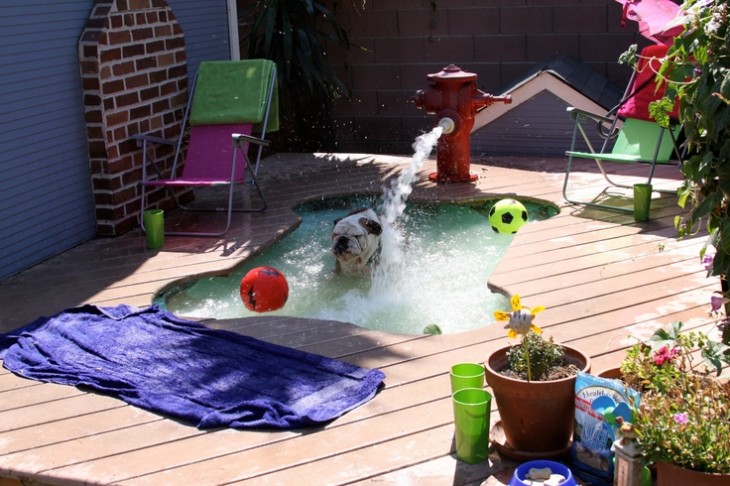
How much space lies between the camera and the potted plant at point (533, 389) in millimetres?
2611

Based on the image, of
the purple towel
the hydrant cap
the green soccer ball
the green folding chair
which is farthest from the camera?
the hydrant cap

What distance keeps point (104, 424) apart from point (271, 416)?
22.0 inches

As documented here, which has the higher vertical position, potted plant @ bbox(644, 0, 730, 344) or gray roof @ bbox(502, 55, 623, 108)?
potted plant @ bbox(644, 0, 730, 344)

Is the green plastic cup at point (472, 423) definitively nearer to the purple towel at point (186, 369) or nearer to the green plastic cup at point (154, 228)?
the purple towel at point (186, 369)

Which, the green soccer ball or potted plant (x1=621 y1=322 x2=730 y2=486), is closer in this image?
potted plant (x1=621 y1=322 x2=730 y2=486)

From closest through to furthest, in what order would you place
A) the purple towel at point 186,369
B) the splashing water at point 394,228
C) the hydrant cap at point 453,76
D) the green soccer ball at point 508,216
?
1. the purple towel at point 186,369
2. the splashing water at point 394,228
3. the green soccer ball at point 508,216
4. the hydrant cap at point 453,76

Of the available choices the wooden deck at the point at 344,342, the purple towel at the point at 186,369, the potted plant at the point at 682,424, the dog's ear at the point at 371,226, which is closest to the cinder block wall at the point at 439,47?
the wooden deck at the point at 344,342

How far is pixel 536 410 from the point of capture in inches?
104

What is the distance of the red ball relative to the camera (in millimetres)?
4117

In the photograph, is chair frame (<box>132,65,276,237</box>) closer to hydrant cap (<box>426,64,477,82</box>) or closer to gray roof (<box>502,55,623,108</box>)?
hydrant cap (<box>426,64,477,82</box>)

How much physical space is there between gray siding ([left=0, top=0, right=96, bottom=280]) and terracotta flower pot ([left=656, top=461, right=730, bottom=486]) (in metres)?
3.50

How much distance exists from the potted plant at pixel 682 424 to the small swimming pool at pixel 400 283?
59.2 inches

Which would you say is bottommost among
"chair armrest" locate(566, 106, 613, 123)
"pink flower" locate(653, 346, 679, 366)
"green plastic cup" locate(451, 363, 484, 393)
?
"green plastic cup" locate(451, 363, 484, 393)

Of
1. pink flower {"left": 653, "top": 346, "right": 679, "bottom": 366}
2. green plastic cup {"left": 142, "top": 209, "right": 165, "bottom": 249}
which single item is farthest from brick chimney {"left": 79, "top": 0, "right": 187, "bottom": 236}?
pink flower {"left": 653, "top": 346, "right": 679, "bottom": 366}
